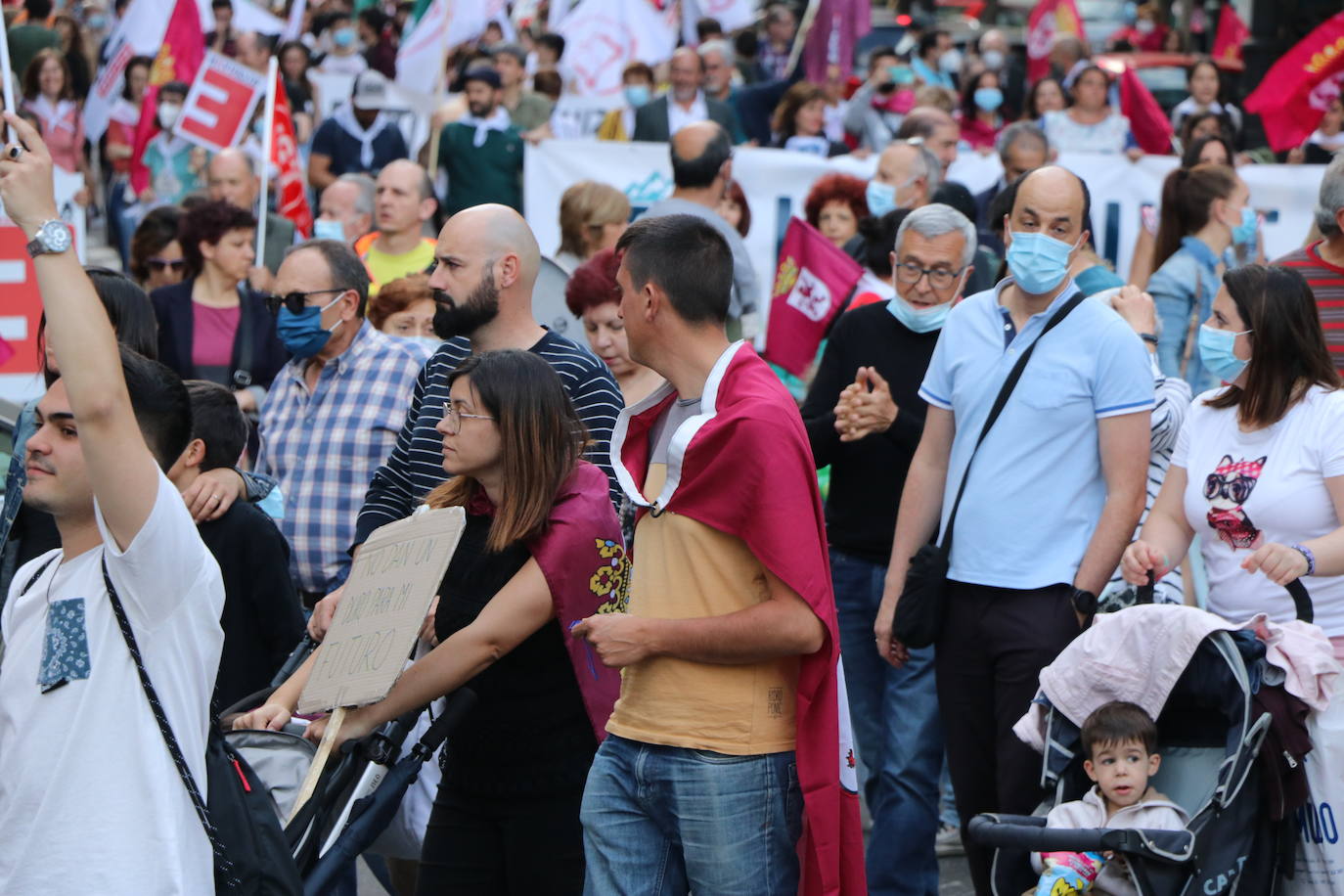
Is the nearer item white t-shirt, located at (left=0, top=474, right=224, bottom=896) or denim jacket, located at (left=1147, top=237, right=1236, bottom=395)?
white t-shirt, located at (left=0, top=474, right=224, bottom=896)

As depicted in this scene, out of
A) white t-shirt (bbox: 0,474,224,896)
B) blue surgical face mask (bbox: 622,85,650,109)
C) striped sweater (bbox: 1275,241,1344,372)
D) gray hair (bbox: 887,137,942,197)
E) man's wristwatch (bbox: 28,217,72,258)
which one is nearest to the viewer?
man's wristwatch (bbox: 28,217,72,258)

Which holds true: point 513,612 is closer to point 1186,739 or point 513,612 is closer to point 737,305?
point 1186,739

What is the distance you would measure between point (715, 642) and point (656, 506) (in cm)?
35

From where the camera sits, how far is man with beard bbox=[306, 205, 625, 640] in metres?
5.23

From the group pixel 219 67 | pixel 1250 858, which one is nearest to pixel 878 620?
pixel 1250 858

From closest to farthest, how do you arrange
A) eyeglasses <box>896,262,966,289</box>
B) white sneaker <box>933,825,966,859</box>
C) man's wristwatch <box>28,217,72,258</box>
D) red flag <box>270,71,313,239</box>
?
man's wristwatch <box>28,217,72,258</box>
eyeglasses <box>896,262,966,289</box>
white sneaker <box>933,825,966,859</box>
red flag <box>270,71,313,239</box>

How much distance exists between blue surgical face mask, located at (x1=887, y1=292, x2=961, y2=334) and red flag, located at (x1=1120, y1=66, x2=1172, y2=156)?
8.27 m

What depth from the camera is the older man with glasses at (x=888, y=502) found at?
588 cm

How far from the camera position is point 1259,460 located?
16.4ft

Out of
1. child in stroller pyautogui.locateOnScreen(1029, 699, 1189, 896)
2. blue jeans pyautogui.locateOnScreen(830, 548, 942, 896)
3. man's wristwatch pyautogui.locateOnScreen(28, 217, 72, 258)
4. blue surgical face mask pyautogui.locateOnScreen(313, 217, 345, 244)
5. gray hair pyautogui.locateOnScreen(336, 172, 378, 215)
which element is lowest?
blue jeans pyautogui.locateOnScreen(830, 548, 942, 896)

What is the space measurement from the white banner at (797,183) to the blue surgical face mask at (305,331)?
5.40 meters

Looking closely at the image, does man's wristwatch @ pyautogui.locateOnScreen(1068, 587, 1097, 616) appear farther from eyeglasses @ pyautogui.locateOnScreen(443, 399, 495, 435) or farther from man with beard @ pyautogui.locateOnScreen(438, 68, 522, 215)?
man with beard @ pyautogui.locateOnScreen(438, 68, 522, 215)

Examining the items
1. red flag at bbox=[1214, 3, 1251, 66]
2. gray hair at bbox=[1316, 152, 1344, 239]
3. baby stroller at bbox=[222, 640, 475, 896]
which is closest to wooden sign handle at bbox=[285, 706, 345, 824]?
baby stroller at bbox=[222, 640, 475, 896]

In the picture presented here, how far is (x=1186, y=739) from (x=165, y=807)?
2.60 m
